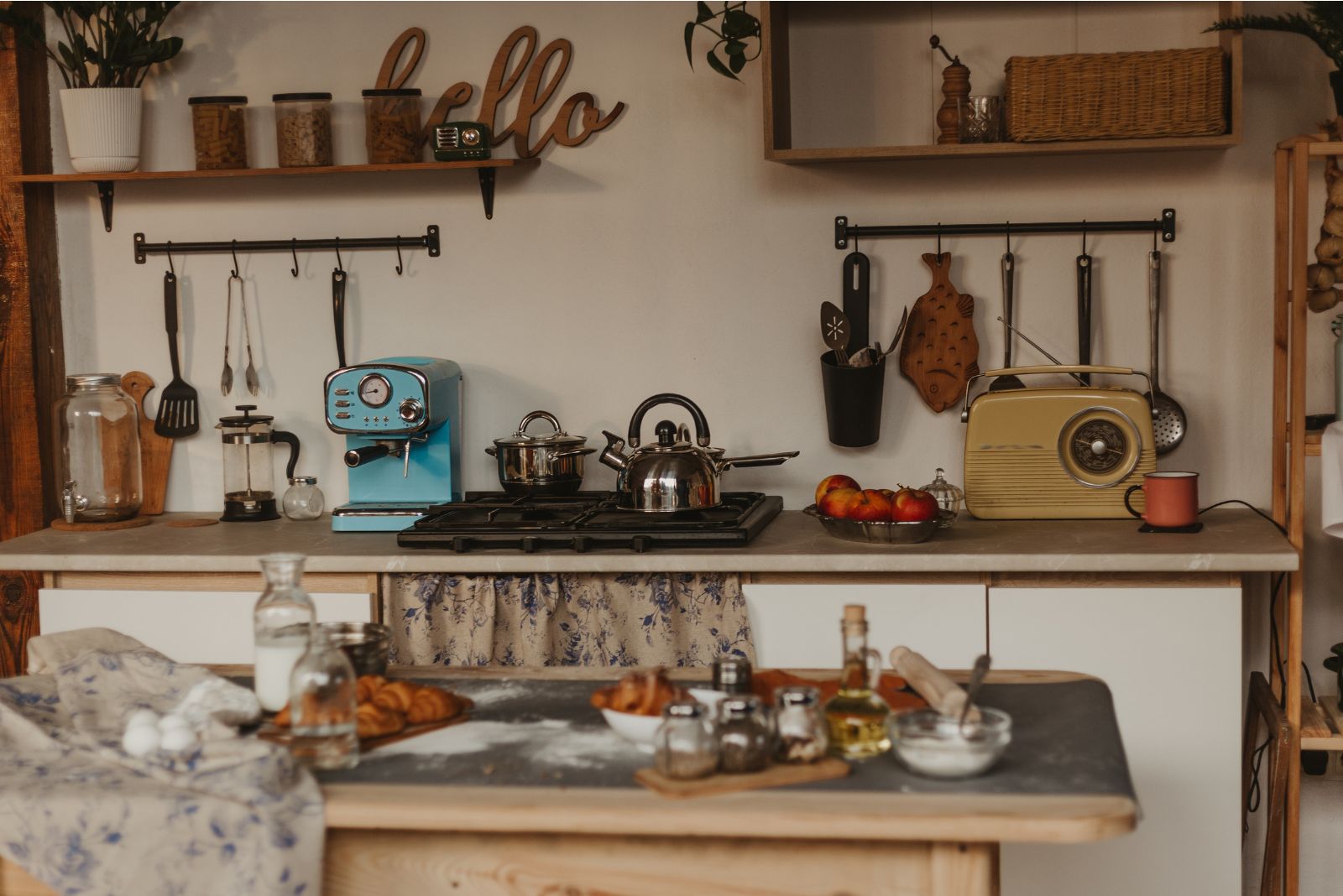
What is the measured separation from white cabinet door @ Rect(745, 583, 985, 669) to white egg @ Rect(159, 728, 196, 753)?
57.0 inches

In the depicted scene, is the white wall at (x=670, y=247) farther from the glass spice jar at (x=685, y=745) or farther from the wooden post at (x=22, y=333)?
the glass spice jar at (x=685, y=745)

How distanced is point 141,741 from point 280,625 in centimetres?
20

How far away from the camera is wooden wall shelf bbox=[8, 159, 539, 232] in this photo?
328 centimetres

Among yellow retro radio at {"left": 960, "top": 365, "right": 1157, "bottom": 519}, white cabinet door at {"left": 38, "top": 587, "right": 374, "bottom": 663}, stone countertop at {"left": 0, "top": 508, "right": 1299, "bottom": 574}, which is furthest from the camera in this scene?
yellow retro radio at {"left": 960, "top": 365, "right": 1157, "bottom": 519}

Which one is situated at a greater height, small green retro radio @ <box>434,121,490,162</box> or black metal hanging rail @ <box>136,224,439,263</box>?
small green retro radio @ <box>434,121,490,162</box>

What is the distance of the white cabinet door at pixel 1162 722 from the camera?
2703mm

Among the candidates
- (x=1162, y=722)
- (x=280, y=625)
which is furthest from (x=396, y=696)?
(x=1162, y=722)

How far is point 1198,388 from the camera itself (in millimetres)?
3264

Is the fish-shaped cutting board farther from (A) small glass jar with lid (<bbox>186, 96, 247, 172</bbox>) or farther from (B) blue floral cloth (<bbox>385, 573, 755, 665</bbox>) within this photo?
(A) small glass jar with lid (<bbox>186, 96, 247, 172</bbox>)

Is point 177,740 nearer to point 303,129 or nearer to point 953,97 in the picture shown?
point 303,129

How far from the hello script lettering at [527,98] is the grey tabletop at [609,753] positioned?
1.94 meters

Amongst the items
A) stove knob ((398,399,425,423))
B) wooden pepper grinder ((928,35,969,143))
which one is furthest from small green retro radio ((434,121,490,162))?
wooden pepper grinder ((928,35,969,143))

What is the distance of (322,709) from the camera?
1.51 m

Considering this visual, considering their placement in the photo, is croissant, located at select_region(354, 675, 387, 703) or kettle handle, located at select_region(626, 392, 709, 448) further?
kettle handle, located at select_region(626, 392, 709, 448)
